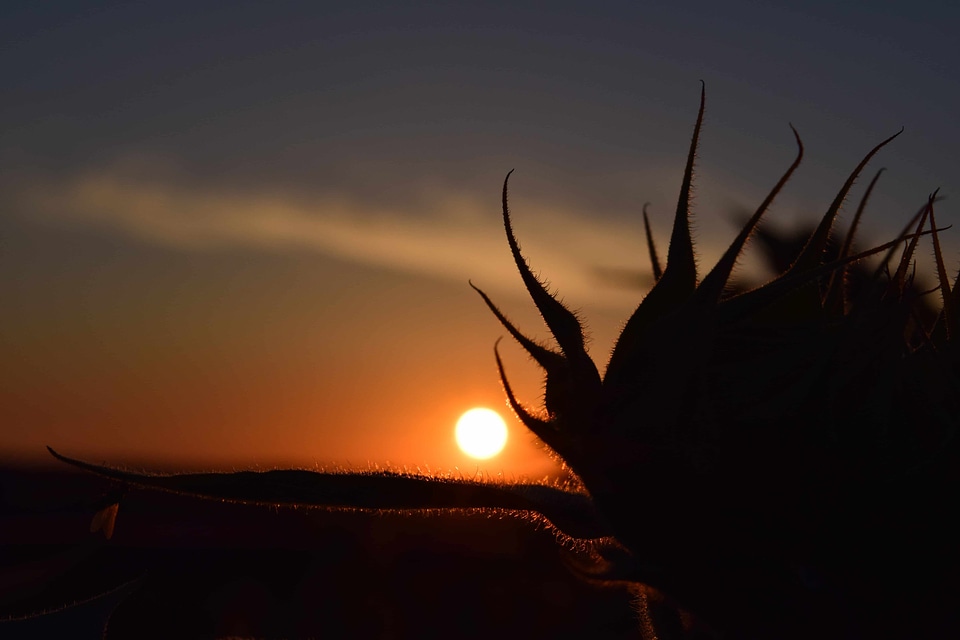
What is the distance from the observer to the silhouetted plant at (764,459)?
947 mm

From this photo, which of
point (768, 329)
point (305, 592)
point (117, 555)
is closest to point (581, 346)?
point (768, 329)

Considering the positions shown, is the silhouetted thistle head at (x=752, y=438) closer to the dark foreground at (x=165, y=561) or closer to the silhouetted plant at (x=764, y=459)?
the silhouetted plant at (x=764, y=459)

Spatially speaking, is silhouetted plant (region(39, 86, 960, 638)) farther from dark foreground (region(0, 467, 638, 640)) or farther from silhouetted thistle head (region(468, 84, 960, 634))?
dark foreground (region(0, 467, 638, 640))

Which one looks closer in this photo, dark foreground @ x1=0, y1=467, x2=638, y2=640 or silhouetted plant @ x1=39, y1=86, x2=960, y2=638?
silhouetted plant @ x1=39, y1=86, x2=960, y2=638

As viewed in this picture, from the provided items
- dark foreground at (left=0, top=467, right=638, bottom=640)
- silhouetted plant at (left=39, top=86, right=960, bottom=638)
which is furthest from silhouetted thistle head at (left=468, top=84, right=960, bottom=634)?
dark foreground at (left=0, top=467, right=638, bottom=640)

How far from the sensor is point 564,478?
1.21 m

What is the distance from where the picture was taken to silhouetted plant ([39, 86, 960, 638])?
95 cm

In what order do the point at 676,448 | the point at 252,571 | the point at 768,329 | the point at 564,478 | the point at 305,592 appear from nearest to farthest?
1. the point at 676,448
2. the point at 768,329
3. the point at 564,478
4. the point at 252,571
5. the point at 305,592

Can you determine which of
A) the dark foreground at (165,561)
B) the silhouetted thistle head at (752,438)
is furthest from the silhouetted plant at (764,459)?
the dark foreground at (165,561)

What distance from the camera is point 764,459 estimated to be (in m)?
0.95

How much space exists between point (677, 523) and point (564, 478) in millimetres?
255

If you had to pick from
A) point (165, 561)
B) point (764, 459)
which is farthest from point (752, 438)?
point (165, 561)

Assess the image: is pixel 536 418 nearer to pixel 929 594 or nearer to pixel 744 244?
pixel 744 244

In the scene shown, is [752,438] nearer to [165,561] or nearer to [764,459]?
[764,459]
